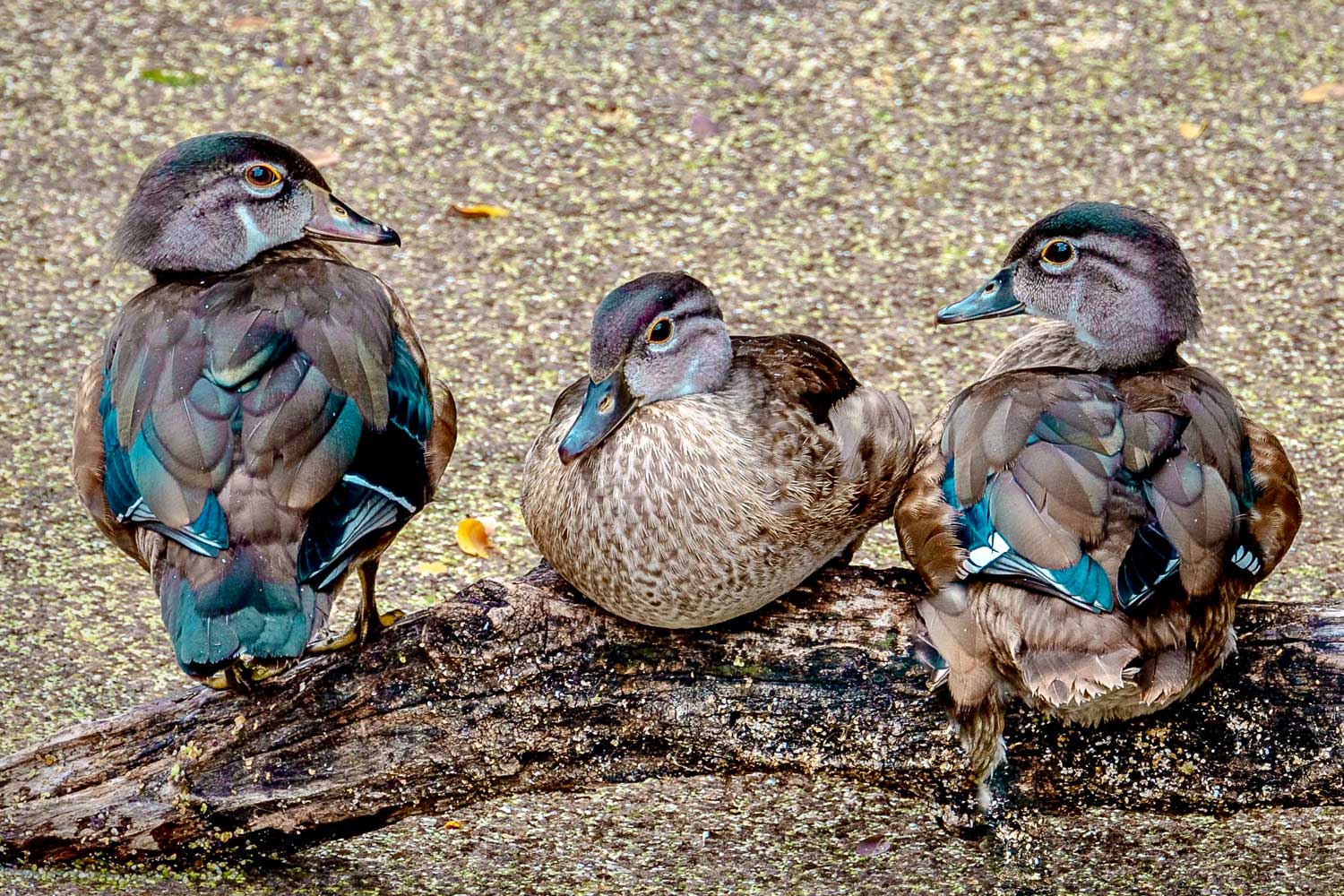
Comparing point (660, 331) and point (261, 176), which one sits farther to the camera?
point (261, 176)

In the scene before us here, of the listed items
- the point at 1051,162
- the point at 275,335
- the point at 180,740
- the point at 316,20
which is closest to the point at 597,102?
the point at 316,20

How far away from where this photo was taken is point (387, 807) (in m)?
3.41

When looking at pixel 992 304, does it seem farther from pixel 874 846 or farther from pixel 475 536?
pixel 475 536

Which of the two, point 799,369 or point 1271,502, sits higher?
point 799,369

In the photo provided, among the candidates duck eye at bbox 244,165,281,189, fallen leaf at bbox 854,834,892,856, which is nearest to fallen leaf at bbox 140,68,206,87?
duck eye at bbox 244,165,281,189

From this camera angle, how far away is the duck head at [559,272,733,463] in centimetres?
349

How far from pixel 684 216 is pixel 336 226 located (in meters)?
2.35

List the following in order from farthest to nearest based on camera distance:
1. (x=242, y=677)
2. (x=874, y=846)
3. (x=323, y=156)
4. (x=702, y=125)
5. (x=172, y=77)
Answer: (x=172, y=77) < (x=702, y=125) < (x=323, y=156) < (x=874, y=846) < (x=242, y=677)

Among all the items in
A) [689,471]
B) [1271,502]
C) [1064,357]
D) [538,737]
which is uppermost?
[1064,357]

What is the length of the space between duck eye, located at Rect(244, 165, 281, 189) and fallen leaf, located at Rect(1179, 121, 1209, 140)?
3.98m

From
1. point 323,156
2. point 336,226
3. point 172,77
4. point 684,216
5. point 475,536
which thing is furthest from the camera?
point 172,77

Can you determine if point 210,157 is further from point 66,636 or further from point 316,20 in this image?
point 316,20

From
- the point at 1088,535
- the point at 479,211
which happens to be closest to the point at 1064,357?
the point at 1088,535

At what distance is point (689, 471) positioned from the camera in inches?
136
